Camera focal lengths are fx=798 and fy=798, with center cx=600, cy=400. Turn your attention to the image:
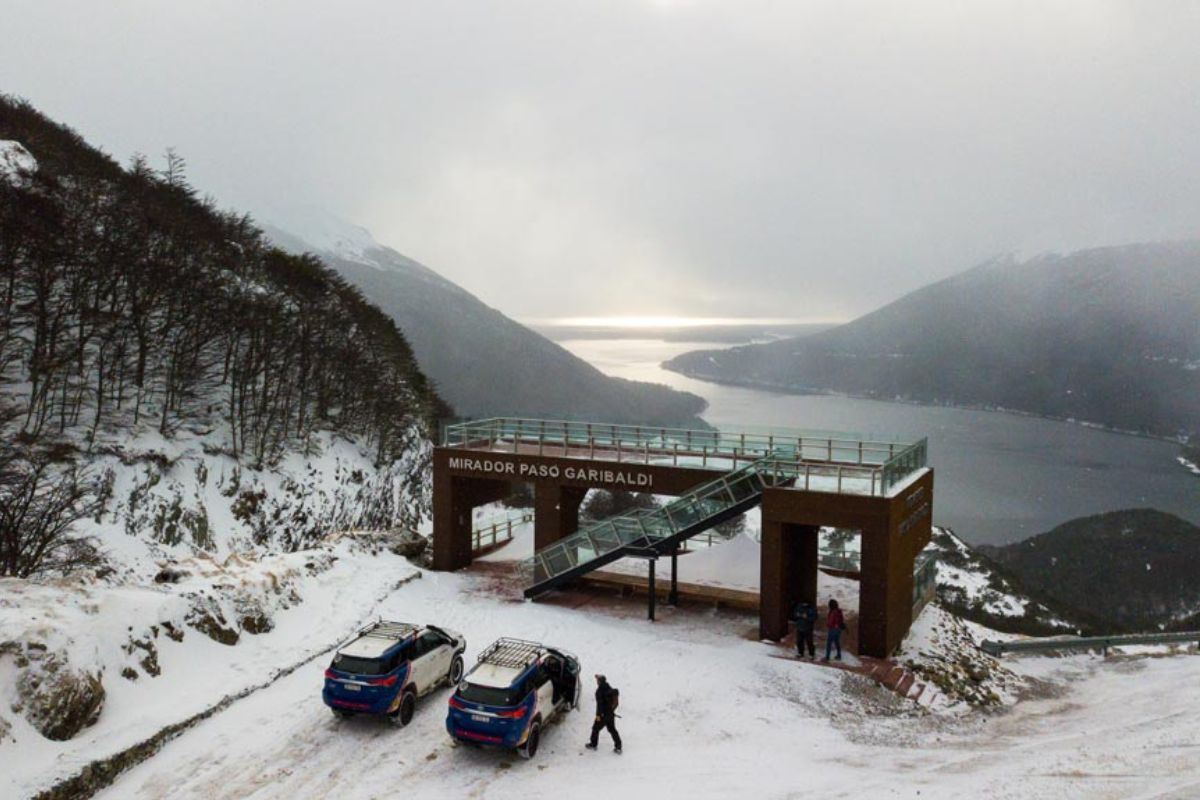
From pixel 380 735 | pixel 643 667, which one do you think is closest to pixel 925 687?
pixel 643 667

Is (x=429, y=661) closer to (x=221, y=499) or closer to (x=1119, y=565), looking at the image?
(x=221, y=499)

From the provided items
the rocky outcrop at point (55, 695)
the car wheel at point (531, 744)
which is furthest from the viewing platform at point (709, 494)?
the rocky outcrop at point (55, 695)

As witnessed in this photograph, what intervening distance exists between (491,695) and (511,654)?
1.43 metres

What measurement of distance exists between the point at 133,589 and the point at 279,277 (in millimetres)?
41696

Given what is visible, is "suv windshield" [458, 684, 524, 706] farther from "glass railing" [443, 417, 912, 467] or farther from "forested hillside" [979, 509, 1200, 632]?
"forested hillside" [979, 509, 1200, 632]

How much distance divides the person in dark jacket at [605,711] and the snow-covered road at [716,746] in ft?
0.96

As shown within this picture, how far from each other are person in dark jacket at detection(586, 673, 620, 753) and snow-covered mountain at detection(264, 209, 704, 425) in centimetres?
11392

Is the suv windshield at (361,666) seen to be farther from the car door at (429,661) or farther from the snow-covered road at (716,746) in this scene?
the snow-covered road at (716,746)

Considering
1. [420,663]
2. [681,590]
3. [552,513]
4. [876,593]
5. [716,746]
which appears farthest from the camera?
[552,513]

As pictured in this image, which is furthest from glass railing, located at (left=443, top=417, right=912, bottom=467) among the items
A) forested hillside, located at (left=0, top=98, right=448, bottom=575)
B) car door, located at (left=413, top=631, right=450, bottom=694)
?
forested hillside, located at (left=0, top=98, right=448, bottom=575)

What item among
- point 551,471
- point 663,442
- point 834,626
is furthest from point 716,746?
point 551,471

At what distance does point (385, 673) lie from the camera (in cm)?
1397

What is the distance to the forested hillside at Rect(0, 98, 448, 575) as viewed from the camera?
33375mm

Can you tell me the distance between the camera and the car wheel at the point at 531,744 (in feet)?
42.7
